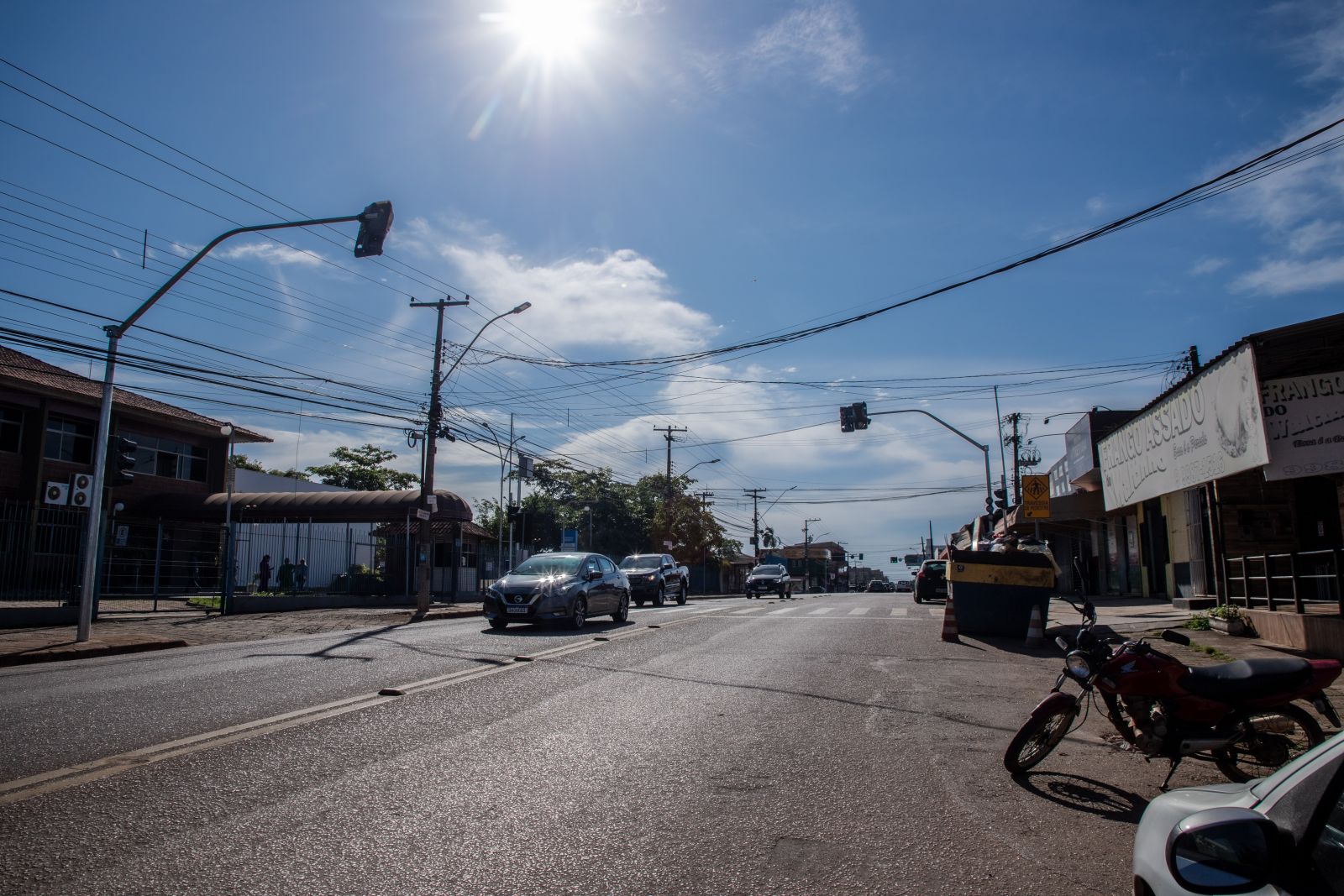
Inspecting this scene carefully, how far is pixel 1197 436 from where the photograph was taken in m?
14.8

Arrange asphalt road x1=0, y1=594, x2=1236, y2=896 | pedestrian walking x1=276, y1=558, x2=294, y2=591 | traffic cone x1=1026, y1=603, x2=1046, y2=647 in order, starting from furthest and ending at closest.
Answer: pedestrian walking x1=276, y1=558, x2=294, y2=591 < traffic cone x1=1026, y1=603, x2=1046, y2=647 < asphalt road x1=0, y1=594, x2=1236, y2=896

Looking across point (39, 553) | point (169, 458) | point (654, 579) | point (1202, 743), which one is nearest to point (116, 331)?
point (39, 553)

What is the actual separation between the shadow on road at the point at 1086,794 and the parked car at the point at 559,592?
11.2 metres

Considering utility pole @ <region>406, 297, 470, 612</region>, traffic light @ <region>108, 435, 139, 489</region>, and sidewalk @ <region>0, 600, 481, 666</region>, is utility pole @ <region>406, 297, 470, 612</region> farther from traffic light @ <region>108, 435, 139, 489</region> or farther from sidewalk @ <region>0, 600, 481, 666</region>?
traffic light @ <region>108, 435, 139, 489</region>

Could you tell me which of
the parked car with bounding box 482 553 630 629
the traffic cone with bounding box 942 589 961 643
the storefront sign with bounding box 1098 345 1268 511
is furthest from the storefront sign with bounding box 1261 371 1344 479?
the parked car with bounding box 482 553 630 629

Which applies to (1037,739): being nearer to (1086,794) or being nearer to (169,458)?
(1086,794)

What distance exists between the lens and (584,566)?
686 inches

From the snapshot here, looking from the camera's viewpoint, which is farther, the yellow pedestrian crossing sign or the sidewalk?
the yellow pedestrian crossing sign

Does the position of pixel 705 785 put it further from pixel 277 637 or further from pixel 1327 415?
pixel 277 637

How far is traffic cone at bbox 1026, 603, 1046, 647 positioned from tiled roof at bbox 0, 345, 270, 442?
26.1 metres

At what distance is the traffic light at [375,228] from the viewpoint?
13406 millimetres

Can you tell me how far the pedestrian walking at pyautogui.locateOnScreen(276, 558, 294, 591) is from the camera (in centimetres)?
2620

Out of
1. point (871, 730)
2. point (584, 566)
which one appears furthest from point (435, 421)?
point (871, 730)

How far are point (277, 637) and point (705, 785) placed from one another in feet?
41.5
